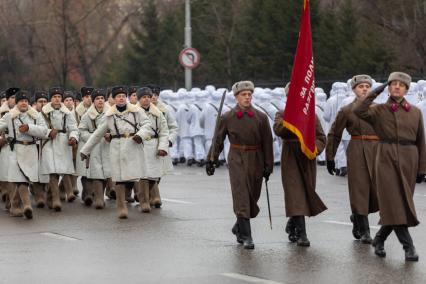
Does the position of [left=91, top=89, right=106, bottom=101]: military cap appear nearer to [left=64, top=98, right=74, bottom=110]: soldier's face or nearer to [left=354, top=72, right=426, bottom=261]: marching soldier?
[left=64, top=98, right=74, bottom=110]: soldier's face

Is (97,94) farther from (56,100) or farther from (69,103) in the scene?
(69,103)

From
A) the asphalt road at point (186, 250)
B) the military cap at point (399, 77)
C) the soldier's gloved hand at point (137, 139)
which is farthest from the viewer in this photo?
the soldier's gloved hand at point (137, 139)

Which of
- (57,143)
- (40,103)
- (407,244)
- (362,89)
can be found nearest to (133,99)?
(57,143)

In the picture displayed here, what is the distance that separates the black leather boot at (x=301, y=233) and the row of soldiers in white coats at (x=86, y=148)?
3984mm

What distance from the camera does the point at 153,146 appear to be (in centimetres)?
1897

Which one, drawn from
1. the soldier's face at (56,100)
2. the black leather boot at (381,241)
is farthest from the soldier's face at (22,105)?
the black leather boot at (381,241)

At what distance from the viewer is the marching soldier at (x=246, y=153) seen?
14.2 metres

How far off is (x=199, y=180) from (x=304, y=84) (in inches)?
452

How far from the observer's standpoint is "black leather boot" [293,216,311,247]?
14.0 metres

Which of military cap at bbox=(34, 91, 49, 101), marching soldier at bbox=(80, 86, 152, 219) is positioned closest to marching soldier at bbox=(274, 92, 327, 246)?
marching soldier at bbox=(80, 86, 152, 219)

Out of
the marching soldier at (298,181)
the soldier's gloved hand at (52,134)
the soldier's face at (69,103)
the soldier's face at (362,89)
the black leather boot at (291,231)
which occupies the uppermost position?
the soldier's face at (362,89)

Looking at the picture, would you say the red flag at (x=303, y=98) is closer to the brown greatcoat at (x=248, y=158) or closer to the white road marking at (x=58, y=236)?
the brown greatcoat at (x=248, y=158)

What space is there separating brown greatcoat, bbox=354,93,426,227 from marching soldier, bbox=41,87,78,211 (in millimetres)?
7186

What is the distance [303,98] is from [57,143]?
21.1ft
